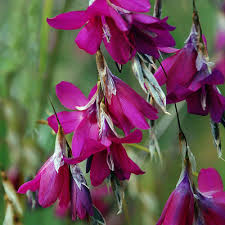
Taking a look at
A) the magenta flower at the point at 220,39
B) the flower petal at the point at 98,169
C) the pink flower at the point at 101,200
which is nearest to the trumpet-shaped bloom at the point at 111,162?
the flower petal at the point at 98,169

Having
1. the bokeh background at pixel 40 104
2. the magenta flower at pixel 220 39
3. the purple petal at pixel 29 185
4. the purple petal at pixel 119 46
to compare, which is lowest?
the bokeh background at pixel 40 104

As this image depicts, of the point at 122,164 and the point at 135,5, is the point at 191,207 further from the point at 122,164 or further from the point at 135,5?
the point at 135,5

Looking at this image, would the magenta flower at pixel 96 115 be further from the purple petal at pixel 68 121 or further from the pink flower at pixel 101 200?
the pink flower at pixel 101 200

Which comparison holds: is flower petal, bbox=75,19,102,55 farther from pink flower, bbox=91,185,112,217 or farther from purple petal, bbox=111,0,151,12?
pink flower, bbox=91,185,112,217

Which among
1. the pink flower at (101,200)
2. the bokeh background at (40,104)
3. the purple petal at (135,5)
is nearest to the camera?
the purple petal at (135,5)

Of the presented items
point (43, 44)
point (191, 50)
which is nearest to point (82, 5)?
point (43, 44)

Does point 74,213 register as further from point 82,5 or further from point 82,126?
point 82,5

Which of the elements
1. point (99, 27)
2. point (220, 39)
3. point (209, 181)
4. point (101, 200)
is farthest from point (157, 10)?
point (101, 200)
